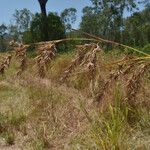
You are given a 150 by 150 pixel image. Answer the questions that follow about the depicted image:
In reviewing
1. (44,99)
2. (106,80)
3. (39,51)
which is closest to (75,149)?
(106,80)

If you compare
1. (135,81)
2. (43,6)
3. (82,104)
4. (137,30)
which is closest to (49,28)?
(43,6)

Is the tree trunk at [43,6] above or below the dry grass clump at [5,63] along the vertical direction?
above

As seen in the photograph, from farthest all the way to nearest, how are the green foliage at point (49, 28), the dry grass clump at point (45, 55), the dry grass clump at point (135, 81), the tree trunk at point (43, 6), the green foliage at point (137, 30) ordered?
the tree trunk at point (43, 6), the green foliage at point (49, 28), the green foliage at point (137, 30), the dry grass clump at point (135, 81), the dry grass clump at point (45, 55)

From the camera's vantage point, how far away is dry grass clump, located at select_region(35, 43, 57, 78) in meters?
3.75

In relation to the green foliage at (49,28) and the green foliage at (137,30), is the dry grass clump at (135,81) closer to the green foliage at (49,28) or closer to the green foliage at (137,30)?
the green foliage at (137,30)

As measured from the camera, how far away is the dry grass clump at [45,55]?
3.75 meters

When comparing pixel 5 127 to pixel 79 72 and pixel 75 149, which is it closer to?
pixel 75 149

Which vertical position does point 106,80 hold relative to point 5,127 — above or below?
above

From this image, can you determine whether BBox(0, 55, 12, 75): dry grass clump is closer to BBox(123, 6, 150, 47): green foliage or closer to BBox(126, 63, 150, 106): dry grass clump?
BBox(126, 63, 150, 106): dry grass clump

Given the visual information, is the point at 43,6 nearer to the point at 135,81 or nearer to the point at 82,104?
the point at 82,104

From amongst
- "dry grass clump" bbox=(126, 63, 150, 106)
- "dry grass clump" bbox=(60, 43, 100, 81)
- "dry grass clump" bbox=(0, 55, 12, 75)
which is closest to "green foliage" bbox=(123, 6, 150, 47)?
"dry grass clump" bbox=(126, 63, 150, 106)

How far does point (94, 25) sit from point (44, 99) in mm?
73727

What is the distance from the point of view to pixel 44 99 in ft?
24.7

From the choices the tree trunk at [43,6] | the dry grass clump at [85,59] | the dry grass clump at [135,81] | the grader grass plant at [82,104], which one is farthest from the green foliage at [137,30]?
the dry grass clump at [85,59]
